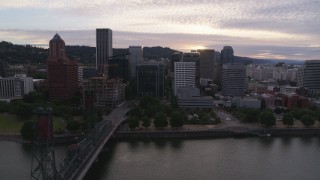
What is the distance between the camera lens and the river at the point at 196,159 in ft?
36.7

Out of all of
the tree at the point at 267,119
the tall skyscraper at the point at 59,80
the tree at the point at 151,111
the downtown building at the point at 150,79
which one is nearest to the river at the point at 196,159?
the tree at the point at 267,119

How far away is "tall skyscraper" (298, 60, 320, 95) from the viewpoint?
29938 mm

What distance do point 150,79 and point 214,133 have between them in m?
11.0

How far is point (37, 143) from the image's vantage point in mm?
7688

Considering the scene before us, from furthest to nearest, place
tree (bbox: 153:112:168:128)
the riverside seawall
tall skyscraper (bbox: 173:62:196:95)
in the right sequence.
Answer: tall skyscraper (bbox: 173:62:196:95), tree (bbox: 153:112:168:128), the riverside seawall

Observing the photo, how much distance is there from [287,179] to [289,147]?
14.7 ft

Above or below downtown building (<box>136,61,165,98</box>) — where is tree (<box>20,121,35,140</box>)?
below

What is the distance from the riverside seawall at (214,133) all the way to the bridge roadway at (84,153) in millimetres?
913

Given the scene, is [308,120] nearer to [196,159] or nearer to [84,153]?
[196,159]

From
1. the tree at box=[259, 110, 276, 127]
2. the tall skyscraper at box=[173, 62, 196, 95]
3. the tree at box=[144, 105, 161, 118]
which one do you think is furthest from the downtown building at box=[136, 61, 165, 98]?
the tree at box=[259, 110, 276, 127]

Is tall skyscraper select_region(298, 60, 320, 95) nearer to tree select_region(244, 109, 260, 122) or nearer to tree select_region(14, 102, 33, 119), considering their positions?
tree select_region(244, 109, 260, 122)

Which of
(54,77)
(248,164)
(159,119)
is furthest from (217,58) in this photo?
(248,164)

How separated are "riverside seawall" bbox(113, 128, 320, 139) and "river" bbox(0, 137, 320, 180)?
0.63 meters

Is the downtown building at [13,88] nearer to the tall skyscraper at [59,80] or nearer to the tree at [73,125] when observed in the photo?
the tall skyscraper at [59,80]
